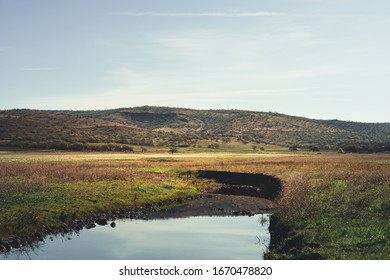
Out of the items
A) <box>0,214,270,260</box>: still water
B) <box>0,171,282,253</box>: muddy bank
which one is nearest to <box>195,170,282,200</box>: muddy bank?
<box>0,171,282,253</box>: muddy bank

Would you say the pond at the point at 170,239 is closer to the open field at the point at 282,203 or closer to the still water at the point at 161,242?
the still water at the point at 161,242

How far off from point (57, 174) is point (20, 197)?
14.9 metres

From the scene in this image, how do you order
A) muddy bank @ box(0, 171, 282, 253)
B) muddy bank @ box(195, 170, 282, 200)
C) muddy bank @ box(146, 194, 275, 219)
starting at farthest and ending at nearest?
1. muddy bank @ box(195, 170, 282, 200)
2. muddy bank @ box(146, 194, 275, 219)
3. muddy bank @ box(0, 171, 282, 253)

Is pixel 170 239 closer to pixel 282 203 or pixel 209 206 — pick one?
pixel 282 203

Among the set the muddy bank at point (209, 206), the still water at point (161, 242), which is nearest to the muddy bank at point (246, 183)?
the muddy bank at point (209, 206)

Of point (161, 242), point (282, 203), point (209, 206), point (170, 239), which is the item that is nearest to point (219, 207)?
point (209, 206)

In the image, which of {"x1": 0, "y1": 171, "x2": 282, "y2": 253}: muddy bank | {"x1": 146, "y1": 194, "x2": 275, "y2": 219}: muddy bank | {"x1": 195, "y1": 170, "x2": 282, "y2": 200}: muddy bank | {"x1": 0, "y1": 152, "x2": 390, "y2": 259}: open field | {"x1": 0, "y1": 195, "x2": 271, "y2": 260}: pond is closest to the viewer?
{"x1": 0, "y1": 152, "x2": 390, "y2": 259}: open field

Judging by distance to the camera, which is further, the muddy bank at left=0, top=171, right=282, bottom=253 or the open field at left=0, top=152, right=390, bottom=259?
the muddy bank at left=0, top=171, right=282, bottom=253

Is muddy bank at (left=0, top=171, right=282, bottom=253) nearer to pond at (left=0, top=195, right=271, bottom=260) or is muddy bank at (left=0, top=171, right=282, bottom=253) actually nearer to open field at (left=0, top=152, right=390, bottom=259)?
pond at (left=0, top=195, right=271, bottom=260)

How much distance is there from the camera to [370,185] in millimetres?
35812

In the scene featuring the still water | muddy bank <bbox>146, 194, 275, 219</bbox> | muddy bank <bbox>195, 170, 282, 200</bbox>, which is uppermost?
muddy bank <bbox>195, 170, 282, 200</bbox>

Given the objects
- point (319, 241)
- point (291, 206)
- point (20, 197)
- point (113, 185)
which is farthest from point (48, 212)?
point (319, 241)

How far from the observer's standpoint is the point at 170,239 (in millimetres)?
30344

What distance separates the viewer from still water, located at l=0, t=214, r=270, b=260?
84.6 feet
